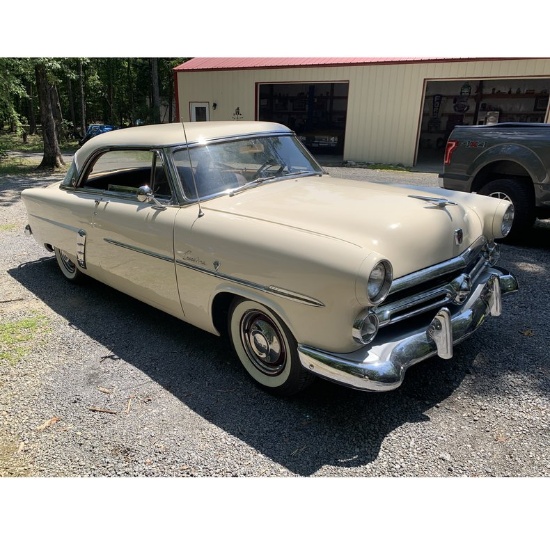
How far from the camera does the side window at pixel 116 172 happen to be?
A: 4289mm

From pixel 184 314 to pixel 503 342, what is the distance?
250 centimetres

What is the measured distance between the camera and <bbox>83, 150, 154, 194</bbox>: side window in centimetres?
429

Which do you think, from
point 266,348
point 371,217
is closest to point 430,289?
point 371,217

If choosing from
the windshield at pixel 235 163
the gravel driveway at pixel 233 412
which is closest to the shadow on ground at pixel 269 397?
the gravel driveway at pixel 233 412

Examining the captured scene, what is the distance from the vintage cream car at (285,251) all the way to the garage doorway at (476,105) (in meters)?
14.3

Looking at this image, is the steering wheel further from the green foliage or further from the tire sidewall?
the green foliage

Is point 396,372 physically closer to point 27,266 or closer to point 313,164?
point 313,164

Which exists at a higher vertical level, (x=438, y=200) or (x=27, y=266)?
(x=438, y=200)

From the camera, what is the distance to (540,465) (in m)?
2.49

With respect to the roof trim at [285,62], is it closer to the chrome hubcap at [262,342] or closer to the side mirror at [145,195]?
the side mirror at [145,195]

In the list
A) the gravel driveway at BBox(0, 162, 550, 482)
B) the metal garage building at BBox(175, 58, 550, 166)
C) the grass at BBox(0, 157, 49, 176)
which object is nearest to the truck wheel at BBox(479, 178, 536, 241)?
the gravel driveway at BBox(0, 162, 550, 482)

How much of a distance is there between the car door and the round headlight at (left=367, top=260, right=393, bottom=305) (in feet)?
5.01

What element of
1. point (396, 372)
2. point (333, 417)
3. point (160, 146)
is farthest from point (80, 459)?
point (160, 146)

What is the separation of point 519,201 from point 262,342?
466cm
